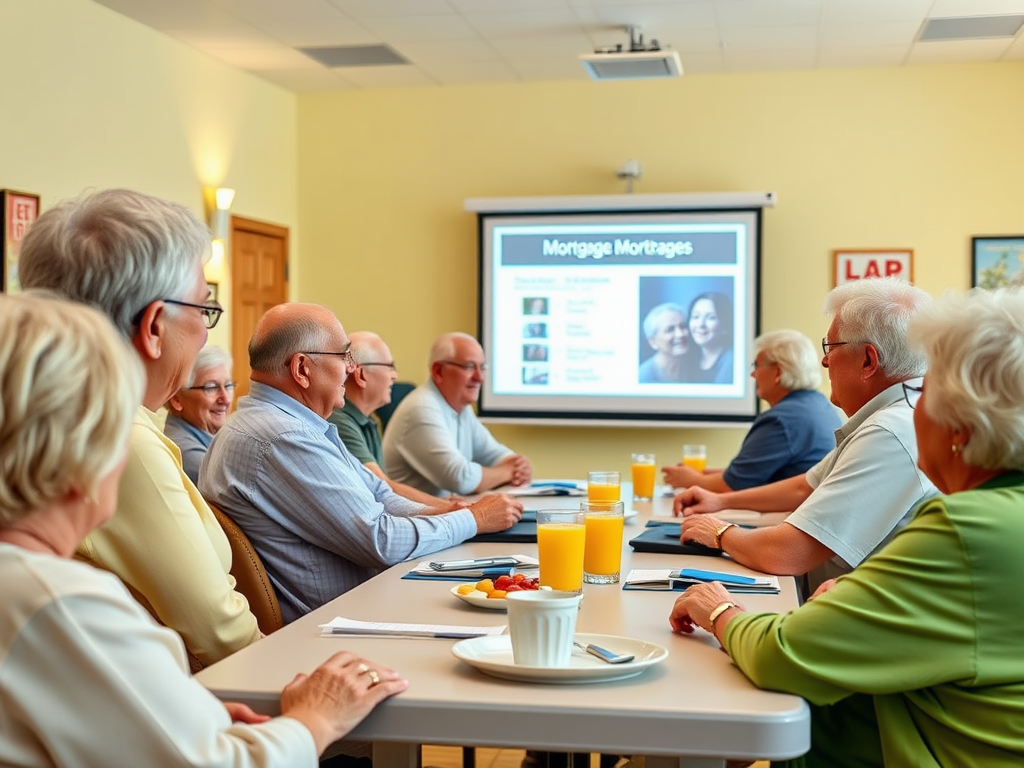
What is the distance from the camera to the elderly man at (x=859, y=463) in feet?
7.20

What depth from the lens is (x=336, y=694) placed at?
1369 mm

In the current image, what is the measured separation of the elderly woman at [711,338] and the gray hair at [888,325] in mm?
4303

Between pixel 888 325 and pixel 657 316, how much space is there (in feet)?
14.7

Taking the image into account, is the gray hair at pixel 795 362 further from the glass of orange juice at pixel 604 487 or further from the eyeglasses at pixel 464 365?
Result: the eyeglasses at pixel 464 365

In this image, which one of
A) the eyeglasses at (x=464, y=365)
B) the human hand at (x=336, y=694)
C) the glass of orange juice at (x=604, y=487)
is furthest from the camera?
the eyeglasses at (x=464, y=365)

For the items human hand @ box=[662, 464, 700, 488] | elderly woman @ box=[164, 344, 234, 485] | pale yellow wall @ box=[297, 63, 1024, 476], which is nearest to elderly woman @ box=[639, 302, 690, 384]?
pale yellow wall @ box=[297, 63, 1024, 476]

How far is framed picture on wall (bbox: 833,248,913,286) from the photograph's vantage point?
671cm

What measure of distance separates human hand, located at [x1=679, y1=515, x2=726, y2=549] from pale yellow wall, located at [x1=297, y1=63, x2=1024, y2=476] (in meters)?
4.42

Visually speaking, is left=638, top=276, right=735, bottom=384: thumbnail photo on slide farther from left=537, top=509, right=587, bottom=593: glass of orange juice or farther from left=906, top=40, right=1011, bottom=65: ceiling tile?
left=537, top=509, right=587, bottom=593: glass of orange juice

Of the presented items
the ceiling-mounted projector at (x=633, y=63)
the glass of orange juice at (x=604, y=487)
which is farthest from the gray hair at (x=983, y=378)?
the ceiling-mounted projector at (x=633, y=63)

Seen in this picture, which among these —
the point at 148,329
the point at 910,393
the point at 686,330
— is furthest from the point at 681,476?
the point at 686,330

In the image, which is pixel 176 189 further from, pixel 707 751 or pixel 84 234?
pixel 707 751

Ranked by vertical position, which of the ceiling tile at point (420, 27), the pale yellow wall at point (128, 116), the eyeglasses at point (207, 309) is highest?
the ceiling tile at point (420, 27)

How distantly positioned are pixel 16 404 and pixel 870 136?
21.1ft
